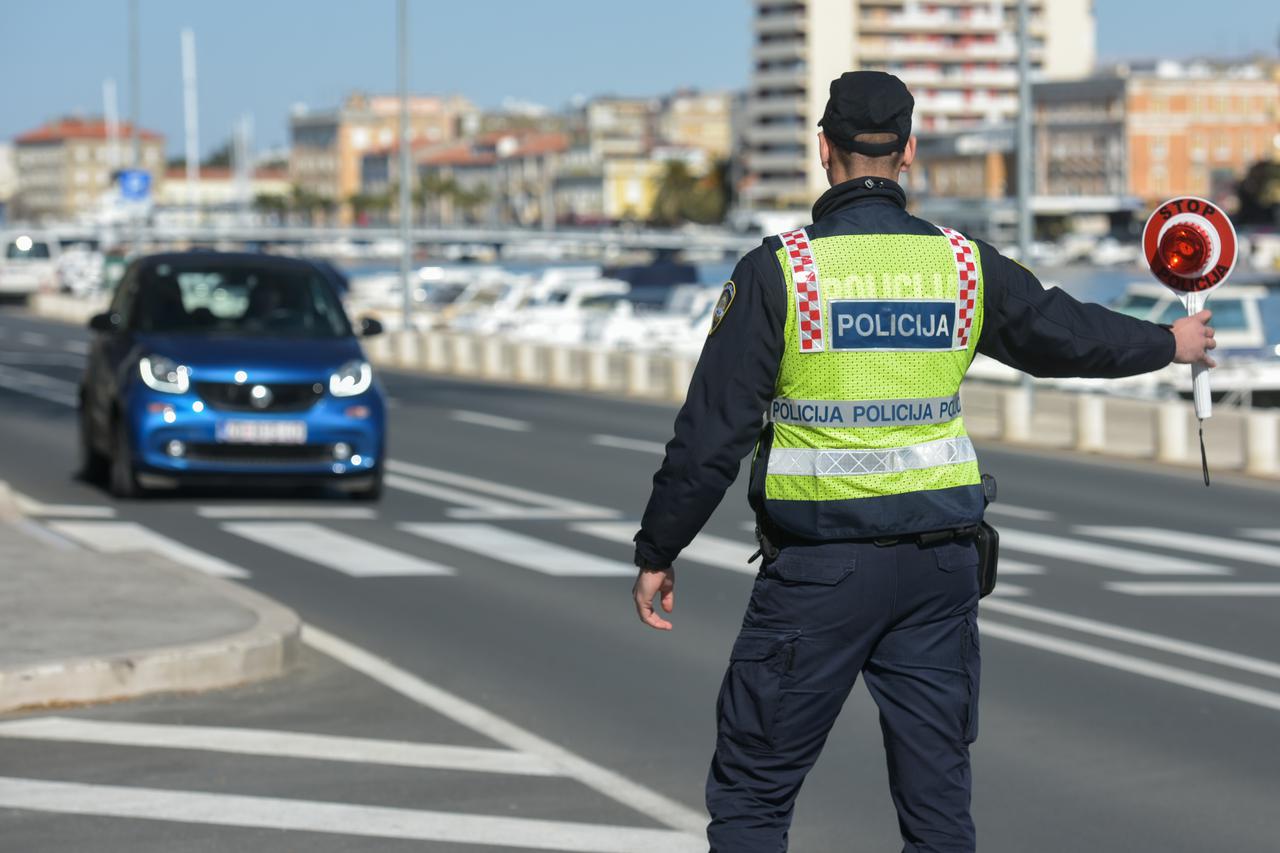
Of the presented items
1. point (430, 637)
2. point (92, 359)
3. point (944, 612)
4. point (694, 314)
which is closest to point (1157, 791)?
point (944, 612)

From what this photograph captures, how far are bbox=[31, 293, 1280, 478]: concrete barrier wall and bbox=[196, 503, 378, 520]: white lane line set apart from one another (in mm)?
8763

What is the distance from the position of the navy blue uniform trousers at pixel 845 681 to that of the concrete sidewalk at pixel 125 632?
442 cm

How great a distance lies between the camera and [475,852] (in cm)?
639

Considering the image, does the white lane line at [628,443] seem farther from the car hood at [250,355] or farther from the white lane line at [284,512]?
the car hood at [250,355]

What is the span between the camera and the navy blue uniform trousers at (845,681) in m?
4.58

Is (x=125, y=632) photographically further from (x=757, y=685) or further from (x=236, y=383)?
(x=236, y=383)

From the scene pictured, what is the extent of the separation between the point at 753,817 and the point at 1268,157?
571ft

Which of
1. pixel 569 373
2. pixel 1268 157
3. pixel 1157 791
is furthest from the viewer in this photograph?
pixel 1268 157

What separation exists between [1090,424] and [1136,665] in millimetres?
14568

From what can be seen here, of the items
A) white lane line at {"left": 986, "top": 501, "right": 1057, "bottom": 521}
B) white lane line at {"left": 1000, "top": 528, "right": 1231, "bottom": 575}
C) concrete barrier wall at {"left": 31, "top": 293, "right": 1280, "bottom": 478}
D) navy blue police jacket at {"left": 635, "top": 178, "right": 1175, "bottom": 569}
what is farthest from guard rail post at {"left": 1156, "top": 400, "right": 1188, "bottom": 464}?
navy blue police jacket at {"left": 635, "top": 178, "right": 1175, "bottom": 569}

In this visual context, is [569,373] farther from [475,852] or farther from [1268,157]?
[1268,157]

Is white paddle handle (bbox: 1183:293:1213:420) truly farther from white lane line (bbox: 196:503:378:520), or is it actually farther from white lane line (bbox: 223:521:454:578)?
white lane line (bbox: 196:503:378:520)

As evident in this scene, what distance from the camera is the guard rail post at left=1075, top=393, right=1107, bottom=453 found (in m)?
23.9

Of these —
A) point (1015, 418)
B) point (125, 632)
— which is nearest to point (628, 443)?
point (1015, 418)
